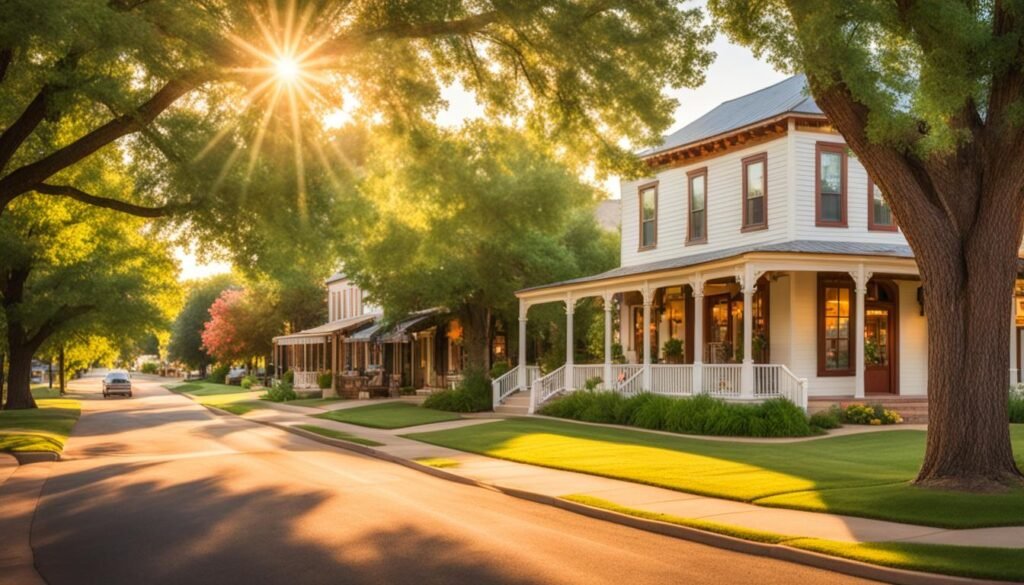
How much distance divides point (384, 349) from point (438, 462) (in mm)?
38098

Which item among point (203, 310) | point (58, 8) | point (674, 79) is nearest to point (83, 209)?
point (58, 8)

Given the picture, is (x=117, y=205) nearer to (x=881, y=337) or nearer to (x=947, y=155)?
(x=947, y=155)

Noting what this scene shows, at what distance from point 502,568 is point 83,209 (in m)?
25.9

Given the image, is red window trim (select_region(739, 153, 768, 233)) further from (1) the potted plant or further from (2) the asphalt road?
(2) the asphalt road

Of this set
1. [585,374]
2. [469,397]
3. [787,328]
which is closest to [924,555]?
[787,328]

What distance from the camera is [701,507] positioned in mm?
13023

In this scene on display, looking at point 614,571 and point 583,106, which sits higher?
point 583,106

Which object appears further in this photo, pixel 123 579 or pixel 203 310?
pixel 203 310

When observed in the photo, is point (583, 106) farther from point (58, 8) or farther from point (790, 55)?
point (58, 8)

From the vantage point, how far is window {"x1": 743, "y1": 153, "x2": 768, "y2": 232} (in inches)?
1105

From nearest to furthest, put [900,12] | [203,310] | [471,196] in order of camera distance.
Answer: [900,12], [471,196], [203,310]

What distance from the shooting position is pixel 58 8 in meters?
14.2

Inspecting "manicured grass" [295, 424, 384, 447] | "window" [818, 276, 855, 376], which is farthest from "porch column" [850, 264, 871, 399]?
"manicured grass" [295, 424, 384, 447]

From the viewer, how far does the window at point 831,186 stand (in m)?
27.4
